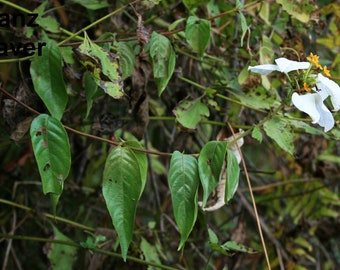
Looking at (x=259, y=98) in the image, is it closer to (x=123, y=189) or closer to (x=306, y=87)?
(x=306, y=87)

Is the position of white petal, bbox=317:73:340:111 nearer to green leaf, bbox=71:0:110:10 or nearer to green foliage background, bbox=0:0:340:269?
green foliage background, bbox=0:0:340:269

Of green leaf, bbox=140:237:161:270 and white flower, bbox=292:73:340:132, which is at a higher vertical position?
white flower, bbox=292:73:340:132

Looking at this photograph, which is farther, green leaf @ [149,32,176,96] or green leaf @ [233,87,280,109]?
green leaf @ [233,87,280,109]

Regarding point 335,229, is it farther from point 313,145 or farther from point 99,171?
point 99,171

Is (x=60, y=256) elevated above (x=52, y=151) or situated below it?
below

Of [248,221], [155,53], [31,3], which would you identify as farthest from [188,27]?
[248,221]

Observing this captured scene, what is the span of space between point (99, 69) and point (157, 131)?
94 centimetres

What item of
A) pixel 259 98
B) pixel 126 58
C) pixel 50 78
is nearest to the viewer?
pixel 50 78

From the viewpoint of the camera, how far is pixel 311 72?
3.26 ft

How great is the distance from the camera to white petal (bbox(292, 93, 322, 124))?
0.89 m

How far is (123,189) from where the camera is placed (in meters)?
0.90

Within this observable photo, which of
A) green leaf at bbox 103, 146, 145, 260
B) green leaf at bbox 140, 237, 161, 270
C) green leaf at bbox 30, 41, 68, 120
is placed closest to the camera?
green leaf at bbox 103, 146, 145, 260

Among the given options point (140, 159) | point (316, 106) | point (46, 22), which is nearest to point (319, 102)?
point (316, 106)

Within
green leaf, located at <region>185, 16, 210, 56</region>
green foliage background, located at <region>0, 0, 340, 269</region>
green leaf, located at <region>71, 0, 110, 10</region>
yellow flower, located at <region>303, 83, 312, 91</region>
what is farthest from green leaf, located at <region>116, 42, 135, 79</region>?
yellow flower, located at <region>303, 83, 312, 91</region>
